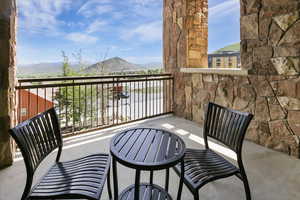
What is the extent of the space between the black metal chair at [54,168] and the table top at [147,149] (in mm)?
209

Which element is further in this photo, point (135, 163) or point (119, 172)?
point (119, 172)

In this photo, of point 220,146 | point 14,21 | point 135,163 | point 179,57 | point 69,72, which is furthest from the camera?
point 69,72

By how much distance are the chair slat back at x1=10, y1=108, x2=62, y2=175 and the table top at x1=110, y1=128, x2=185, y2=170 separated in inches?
19.1

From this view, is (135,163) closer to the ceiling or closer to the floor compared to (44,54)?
closer to the floor

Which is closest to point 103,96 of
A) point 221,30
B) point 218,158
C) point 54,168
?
point 54,168

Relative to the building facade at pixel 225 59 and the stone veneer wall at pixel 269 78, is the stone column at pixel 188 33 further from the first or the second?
the stone veneer wall at pixel 269 78

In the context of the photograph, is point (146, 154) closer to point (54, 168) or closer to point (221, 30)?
point (54, 168)

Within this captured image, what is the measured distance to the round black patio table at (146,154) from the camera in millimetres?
1125

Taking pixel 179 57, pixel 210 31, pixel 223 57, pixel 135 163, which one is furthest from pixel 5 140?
pixel 210 31

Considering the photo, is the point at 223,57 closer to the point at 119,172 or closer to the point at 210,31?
the point at 210,31

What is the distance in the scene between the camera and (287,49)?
2.37 metres

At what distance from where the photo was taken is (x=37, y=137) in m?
1.32

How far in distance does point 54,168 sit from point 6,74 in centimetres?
135

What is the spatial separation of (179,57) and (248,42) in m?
1.62
